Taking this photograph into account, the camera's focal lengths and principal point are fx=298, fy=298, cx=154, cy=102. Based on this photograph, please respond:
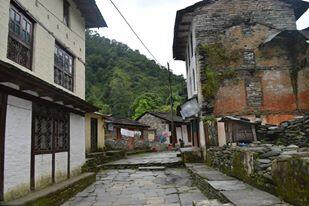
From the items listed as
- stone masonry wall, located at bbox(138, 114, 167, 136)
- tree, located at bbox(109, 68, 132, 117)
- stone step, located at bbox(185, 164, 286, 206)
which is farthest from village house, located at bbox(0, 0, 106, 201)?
tree, located at bbox(109, 68, 132, 117)

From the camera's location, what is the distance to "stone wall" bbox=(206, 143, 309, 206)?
4.33m

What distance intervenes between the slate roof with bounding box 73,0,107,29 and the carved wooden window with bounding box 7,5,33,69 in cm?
394

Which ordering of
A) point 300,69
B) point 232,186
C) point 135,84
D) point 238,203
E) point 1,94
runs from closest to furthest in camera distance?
point 238,203
point 1,94
point 232,186
point 300,69
point 135,84

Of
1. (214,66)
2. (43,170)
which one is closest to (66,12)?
(43,170)

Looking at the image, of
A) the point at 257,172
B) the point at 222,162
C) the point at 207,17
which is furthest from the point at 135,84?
the point at 257,172

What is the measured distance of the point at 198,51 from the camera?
49.0ft

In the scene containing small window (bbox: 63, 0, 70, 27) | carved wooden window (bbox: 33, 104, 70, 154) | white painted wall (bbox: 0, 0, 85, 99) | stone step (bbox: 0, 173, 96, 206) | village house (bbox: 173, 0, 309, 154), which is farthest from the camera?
village house (bbox: 173, 0, 309, 154)

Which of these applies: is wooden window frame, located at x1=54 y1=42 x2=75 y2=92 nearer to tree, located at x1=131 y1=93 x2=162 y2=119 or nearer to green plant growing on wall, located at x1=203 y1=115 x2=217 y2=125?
green plant growing on wall, located at x1=203 y1=115 x2=217 y2=125

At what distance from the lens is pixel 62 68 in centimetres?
1109

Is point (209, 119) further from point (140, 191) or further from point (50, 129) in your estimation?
point (50, 129)

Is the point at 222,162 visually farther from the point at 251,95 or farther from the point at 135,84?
the point at 135,84

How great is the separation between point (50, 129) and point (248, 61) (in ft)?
32.9

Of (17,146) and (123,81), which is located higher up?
(123,81)

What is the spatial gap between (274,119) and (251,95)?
155cm
